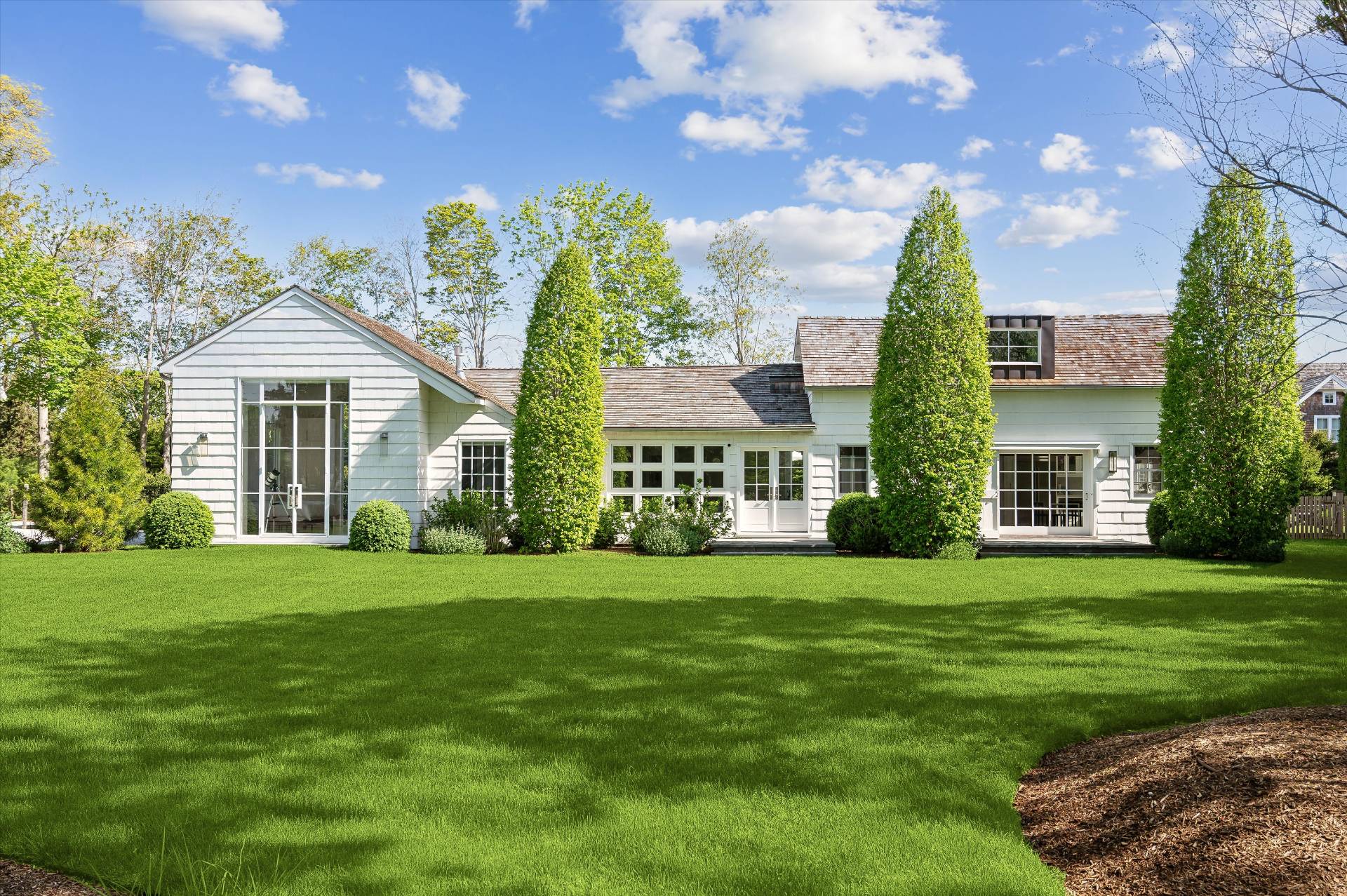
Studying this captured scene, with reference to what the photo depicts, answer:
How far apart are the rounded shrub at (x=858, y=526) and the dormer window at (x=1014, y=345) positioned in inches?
219

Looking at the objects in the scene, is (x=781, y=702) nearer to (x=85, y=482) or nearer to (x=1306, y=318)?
(x=1306, y=318)

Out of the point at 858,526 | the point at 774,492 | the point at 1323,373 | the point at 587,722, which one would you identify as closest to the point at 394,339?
the point at 774,492

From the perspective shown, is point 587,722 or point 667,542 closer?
point 587,722

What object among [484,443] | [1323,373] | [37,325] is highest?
[1323,373]

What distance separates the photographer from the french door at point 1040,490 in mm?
21141

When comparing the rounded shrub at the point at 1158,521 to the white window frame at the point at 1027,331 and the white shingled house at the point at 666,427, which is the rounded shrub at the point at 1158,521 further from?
the white window frame at the point at 1027,331

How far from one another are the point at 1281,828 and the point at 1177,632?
5887 millimetres

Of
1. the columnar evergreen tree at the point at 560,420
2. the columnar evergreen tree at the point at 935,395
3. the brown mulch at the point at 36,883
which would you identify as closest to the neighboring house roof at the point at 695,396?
the columnar evergreen tree at the point at 560,420

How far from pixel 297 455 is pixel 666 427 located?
8.23m

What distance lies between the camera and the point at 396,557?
16328 mm

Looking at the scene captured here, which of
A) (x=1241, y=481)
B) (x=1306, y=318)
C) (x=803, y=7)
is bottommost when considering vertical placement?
(x=1241, y=481)

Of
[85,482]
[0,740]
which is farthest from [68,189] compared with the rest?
[0,740]

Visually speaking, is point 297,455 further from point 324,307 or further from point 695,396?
point 695,396

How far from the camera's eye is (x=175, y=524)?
701 inches
